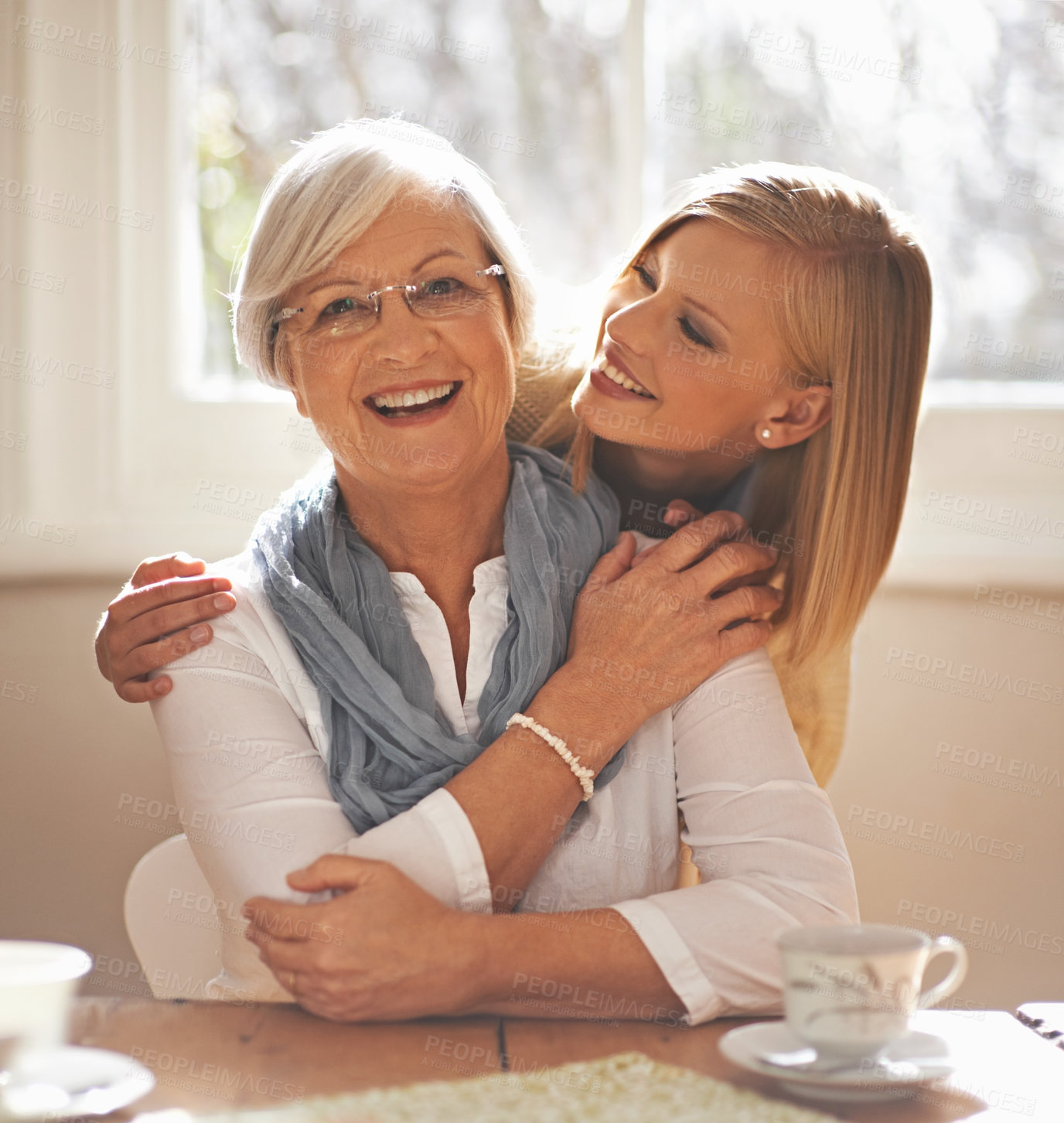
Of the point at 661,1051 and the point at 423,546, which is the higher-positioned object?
the point at 423,546

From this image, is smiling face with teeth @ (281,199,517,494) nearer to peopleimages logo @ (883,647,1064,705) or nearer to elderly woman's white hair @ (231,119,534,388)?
elderly woman's white hair @ (231,119,534,388)

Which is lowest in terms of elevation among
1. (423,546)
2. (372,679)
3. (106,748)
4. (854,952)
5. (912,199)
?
(106,748)

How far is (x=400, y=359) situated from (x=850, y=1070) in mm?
962

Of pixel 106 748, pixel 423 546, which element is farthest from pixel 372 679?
pixel 106 748

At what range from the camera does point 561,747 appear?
138 centimetres

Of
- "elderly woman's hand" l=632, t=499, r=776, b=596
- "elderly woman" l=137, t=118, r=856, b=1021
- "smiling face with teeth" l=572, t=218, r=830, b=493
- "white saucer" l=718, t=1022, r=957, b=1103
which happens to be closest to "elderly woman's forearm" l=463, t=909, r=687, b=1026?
"elderly woman" l=137, t=118, r=856, b=1021

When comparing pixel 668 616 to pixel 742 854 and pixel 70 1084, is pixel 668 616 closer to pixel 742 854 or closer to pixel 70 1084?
pixel 742 854

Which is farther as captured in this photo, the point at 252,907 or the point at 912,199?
the point at 912,199

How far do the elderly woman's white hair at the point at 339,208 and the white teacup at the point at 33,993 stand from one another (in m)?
0.89

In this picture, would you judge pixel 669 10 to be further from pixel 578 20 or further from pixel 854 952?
pixel 854 952

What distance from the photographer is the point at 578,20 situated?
8.17 feet

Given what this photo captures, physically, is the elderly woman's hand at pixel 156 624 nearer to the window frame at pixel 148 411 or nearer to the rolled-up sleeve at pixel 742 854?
the rolled-up sleeve at pixel 742 854

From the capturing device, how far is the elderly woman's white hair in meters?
1.49

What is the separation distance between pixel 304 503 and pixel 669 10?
58.4 inches
